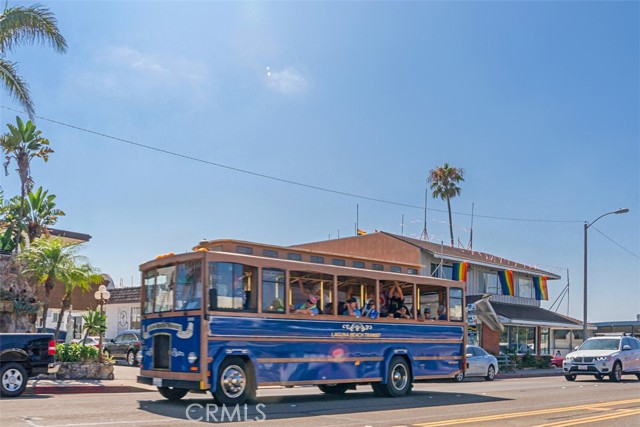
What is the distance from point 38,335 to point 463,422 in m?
9.95

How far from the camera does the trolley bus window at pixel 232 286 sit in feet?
47.2

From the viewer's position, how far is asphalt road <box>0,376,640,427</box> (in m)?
12.1

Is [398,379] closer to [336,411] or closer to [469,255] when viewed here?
[336,411]

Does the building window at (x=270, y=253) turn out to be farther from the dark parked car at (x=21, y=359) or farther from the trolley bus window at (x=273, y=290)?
the dark parked car at (x=21, y=359)

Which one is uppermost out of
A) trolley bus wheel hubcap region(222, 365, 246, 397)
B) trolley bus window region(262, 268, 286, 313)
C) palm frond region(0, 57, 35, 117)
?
palm frond region(0, 57, 35, 117)

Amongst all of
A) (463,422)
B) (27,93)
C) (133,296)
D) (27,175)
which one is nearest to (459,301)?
(463,422)

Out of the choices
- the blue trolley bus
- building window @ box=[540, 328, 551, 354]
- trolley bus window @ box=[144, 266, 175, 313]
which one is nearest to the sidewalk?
the blue trolley bus

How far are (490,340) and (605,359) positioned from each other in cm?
1461

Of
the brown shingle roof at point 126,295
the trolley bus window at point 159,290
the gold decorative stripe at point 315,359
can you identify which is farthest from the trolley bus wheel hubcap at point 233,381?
the brown shingle roof at point 126,295

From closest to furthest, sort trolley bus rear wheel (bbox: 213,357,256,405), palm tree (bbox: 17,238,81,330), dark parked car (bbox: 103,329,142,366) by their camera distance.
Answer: trolley bus rear wheel (bbox: 213,357,256,405), palm tree (bbox: 17,238,81,330), dark parked car (bbox: 103,329,142,366)

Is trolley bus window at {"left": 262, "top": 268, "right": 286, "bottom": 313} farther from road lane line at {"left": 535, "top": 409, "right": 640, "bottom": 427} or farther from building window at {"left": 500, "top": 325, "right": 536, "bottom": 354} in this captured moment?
building window at {"left": 500, "top": 325, "right": 536, "bottom": 354}

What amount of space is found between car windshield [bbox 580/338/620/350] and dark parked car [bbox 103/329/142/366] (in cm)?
1897

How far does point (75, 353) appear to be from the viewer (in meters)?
21.7

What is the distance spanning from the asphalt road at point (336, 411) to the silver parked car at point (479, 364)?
10.4 meters
